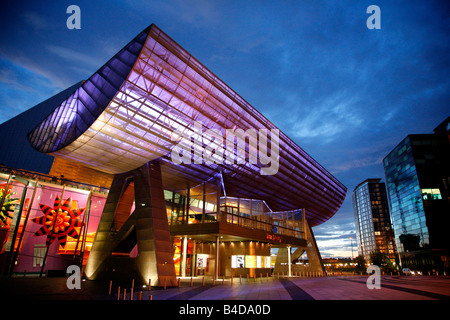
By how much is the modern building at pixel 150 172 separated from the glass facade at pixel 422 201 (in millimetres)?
59271

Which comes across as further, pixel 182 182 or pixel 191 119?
pixel 182 182

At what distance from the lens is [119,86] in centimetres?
1883

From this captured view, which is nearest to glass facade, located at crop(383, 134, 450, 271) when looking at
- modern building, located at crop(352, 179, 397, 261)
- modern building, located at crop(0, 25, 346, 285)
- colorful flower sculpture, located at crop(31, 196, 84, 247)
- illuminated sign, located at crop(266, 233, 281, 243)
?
modern building, located at crop(0, 25, 346, 285)

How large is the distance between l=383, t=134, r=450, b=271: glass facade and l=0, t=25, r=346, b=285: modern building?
59.3 metres

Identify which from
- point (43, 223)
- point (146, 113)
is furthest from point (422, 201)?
point (43, 223)

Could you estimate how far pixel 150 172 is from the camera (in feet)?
89.1

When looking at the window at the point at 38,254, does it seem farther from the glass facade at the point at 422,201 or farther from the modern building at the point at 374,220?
the modern building at the point at 374,220

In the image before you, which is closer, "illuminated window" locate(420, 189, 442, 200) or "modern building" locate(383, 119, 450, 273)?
"modern building" locate(383, 119, 450, 273)

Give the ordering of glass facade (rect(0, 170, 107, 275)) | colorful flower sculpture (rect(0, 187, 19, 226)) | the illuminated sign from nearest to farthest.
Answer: colorful flower sculpture (rect(0, 187, 19, 226)) → glass facade (rect(0, 170, 107, 275)) → the illuminated sign

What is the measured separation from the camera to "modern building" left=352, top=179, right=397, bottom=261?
159m

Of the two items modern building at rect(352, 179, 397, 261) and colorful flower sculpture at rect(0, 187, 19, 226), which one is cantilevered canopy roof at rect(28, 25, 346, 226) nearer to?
colorful flower sculpture at rect(0, 187, 19, 226)

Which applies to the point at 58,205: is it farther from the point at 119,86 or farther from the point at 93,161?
the point at 119,86
